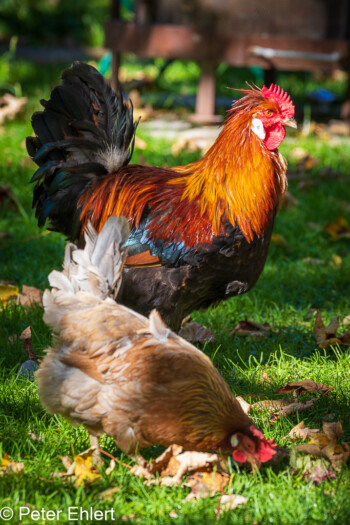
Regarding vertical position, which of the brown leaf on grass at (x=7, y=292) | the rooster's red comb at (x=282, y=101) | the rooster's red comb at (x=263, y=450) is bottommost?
the brown leaf on grass at (x=7, y=292)

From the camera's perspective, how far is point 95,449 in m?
3.26

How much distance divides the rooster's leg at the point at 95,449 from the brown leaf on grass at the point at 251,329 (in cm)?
176

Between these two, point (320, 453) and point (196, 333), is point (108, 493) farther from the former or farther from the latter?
point (196, 333)

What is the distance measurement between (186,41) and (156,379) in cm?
684

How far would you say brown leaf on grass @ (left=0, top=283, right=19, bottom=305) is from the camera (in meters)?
5.02

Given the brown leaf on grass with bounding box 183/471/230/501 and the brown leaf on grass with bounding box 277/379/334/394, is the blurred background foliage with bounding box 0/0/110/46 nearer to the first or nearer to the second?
the brown leaf on grass with bounding box 277/379/334/394

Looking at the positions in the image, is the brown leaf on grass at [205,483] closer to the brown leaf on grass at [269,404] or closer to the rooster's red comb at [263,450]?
the rooster's red comb at [263,450]

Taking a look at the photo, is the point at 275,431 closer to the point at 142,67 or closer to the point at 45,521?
the point at 45,521

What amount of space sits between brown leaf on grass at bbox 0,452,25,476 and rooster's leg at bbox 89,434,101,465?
1.11 ft

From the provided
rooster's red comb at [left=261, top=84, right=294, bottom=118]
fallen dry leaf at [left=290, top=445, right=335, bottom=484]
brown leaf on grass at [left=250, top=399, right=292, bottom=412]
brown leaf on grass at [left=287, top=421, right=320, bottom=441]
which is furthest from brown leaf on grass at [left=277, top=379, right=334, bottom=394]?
rooster's red comb at [left=261, top=84, right=294, bottom=118]

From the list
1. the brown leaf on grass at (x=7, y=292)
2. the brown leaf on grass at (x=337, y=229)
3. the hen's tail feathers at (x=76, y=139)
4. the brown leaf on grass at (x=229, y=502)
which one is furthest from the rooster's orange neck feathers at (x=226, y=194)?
the brown leaf on grass at (x=337, y=229)

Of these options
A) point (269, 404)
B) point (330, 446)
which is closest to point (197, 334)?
point (269, 404)

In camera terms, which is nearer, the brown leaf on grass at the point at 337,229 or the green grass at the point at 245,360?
the green grass at the point at 245,360

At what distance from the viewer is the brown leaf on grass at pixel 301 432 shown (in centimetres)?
350
